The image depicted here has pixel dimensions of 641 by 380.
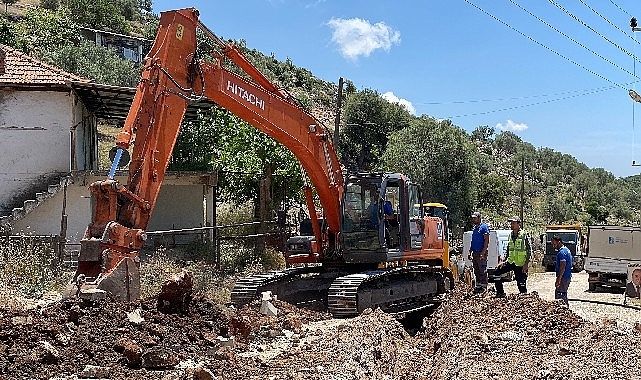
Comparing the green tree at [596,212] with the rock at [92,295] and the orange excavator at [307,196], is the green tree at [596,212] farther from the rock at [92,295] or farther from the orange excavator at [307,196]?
the rock at [92,295]

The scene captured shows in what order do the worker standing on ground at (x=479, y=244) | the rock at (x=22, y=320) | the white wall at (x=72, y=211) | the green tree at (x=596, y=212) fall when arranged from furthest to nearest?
1. the green tree at (x=596, y=212)
2. the white wall at (x=72, y=211)
3. the worker standing on ground at (x=479, y=244)
4. the rock at (x=22, y=320)

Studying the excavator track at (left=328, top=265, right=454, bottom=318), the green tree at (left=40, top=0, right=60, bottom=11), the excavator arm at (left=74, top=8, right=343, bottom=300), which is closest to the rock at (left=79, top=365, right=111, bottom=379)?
the excavator arm at (left=74, top=8, right=343, bottom=300)

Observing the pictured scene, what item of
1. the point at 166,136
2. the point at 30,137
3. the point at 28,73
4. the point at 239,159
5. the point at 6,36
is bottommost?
the point at 166,136

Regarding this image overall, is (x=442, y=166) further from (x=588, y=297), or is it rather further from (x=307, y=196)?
(x=307, y=196)

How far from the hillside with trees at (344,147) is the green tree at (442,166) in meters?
0.06

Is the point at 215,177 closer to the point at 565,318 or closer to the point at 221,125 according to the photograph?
the point at 221,125

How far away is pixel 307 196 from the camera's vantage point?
532 inches

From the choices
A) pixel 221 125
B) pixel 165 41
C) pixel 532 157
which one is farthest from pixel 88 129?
pixel 532 157

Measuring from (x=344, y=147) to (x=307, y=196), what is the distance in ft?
131

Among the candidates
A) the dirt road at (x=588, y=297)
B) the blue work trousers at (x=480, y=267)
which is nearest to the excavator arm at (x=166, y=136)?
the blue work trousers at (x=480, y=267)

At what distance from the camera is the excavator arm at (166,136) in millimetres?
8281

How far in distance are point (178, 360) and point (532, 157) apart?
9971 cm

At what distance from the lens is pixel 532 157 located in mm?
101125

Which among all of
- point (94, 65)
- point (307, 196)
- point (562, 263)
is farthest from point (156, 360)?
point (94, 65)
